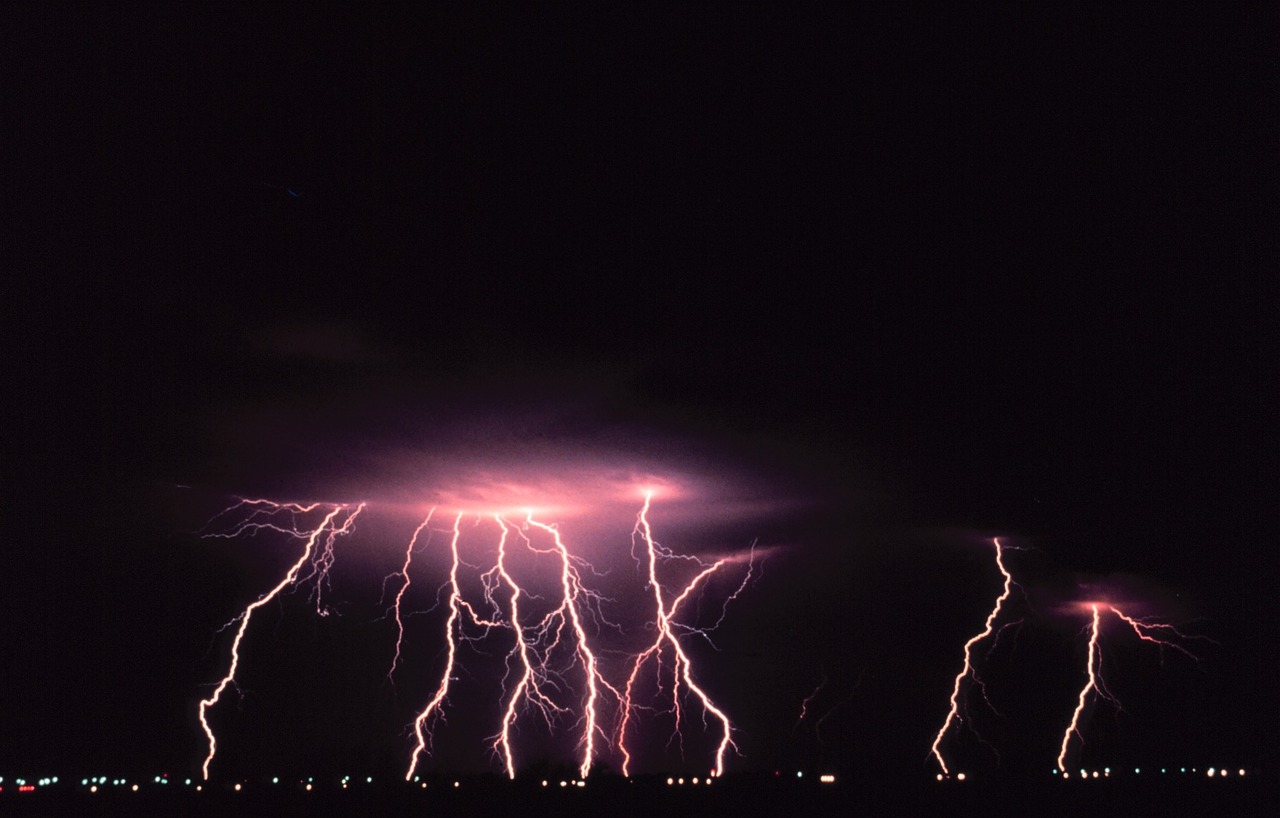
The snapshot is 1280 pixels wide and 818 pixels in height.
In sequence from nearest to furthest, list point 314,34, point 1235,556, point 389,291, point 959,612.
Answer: point 314,34
point 389,291
point 1235,556
point 959,612

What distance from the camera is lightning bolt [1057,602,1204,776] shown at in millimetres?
10508

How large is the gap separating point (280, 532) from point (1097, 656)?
9.99 meters

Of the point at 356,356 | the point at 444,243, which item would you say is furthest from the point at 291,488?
the point at 444,243

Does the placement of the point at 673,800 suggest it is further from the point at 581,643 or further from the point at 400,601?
the point at 400,601

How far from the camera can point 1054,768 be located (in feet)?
34.2

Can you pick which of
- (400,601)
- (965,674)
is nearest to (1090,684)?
(965,674)

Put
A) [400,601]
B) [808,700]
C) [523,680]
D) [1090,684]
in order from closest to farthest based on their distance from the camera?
[400,601] → [523,680] → [808,700] → [1090,684]

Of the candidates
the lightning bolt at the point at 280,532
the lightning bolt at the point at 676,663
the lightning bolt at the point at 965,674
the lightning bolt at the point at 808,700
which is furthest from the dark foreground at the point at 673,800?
the lightning bolt at the point at 965,674

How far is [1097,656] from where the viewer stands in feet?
35.0

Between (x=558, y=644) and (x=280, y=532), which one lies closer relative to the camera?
(x=280, y=532)

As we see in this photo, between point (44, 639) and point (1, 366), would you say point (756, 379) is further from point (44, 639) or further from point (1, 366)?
point (44, 639)

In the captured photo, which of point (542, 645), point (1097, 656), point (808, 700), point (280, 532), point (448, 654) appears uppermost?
point (280, 532)

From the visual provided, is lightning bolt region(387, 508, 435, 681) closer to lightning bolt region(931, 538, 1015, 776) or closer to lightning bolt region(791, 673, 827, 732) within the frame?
lightning bolt region(791, 673, 827, 732)

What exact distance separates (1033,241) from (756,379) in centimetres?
201
